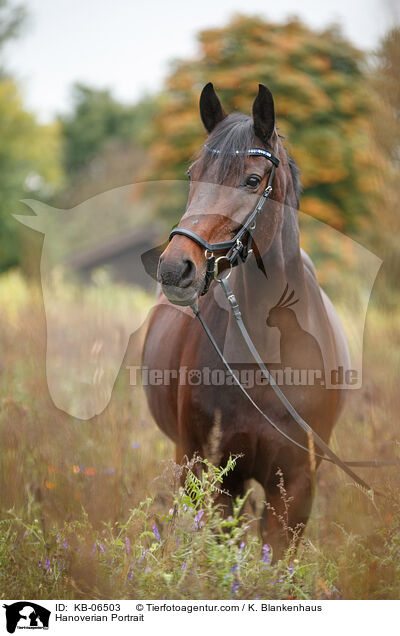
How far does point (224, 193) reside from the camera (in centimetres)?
221

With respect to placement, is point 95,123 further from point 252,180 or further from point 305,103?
point 252,180

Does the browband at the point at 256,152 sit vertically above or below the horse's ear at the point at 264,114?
below

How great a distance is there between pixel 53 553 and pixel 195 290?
1.36m

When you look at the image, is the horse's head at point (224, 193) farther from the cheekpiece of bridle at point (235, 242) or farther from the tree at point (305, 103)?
the tree at point (305, 103)

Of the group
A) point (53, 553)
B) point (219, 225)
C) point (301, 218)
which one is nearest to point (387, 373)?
point (219, 225)

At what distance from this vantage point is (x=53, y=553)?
243 centimetres

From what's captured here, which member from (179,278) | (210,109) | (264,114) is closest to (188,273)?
(179,278)

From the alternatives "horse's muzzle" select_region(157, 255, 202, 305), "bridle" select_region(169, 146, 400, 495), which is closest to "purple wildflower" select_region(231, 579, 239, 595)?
"bridle" select_region(169, 146, 400, 495)

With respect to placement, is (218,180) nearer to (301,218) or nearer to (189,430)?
(189,430)

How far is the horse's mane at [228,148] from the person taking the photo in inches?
87.3

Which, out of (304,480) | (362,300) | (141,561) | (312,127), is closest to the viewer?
(141,561)

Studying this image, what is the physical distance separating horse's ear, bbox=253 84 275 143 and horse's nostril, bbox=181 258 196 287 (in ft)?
2.34

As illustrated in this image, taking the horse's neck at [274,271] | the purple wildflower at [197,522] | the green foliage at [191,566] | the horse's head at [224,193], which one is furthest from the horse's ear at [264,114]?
the purple wildflower at [197,522]

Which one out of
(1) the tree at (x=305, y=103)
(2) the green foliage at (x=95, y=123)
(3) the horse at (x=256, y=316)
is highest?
(2) the green foliage at (x=95, y=123)
